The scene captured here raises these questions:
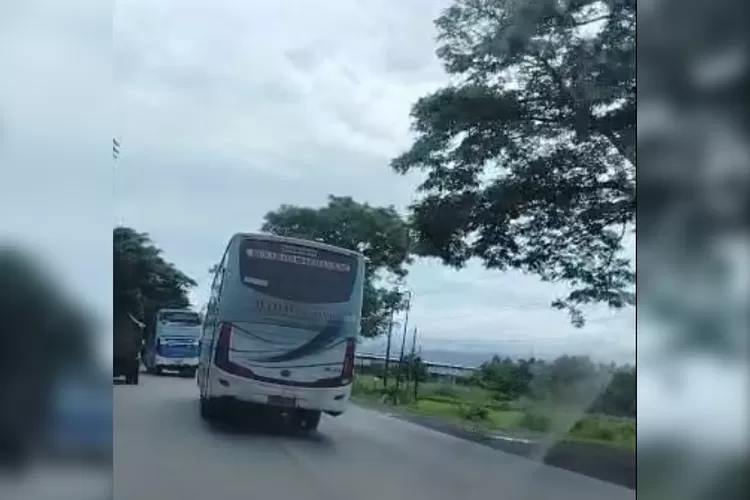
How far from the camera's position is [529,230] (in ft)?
7.39

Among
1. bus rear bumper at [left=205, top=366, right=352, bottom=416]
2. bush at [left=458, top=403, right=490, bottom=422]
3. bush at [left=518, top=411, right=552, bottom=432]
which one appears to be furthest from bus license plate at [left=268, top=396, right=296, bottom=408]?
bush at [left=518, top=411, right=552, bottom=432]

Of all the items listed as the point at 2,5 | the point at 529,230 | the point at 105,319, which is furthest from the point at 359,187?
the point at 2,5

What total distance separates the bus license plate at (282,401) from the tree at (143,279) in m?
0.35

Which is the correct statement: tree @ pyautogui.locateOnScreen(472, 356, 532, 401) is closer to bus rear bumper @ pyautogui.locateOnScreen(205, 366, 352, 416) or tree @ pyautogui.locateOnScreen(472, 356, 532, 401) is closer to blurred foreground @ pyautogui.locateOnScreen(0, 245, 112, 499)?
bus rear bumper @ pyautogui.locateOnScreen(205, 366, 352, 416)

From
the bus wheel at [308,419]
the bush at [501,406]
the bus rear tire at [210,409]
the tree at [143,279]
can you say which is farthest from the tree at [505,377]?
the tree at [143,279]

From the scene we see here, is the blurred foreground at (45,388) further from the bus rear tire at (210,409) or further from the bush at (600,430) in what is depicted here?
the bush at (600,430)

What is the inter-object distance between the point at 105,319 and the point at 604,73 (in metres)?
1.53

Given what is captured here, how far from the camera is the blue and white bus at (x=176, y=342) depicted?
93.7 inches

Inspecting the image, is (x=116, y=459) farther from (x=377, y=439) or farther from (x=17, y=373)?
(x=377, y=439)

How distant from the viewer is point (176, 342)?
2.39 metres

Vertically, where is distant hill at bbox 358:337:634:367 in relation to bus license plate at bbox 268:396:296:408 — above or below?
above

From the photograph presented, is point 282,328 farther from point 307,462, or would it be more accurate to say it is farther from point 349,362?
point 307,462

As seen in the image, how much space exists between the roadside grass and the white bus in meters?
0.14

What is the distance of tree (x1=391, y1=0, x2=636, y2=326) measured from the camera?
2.23m
